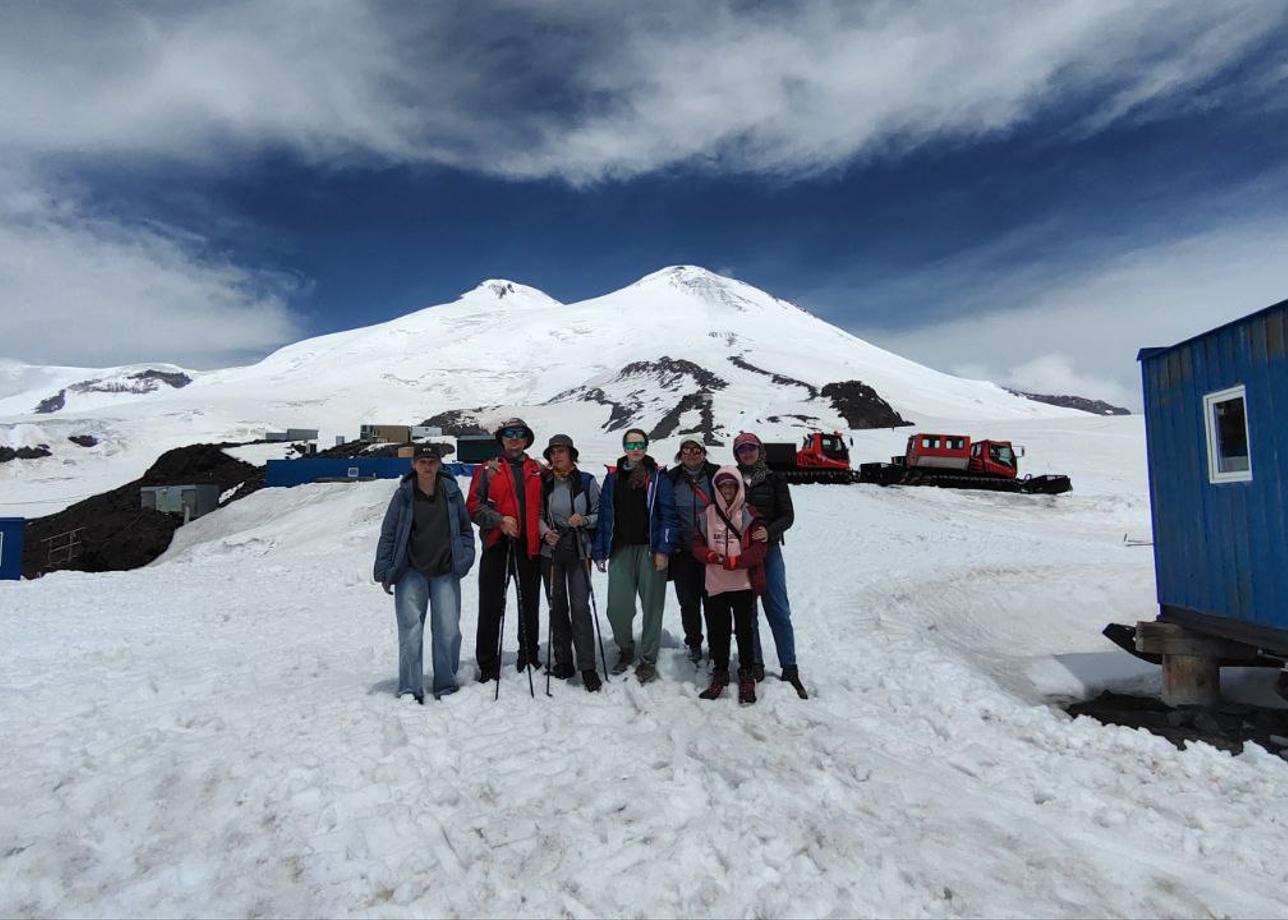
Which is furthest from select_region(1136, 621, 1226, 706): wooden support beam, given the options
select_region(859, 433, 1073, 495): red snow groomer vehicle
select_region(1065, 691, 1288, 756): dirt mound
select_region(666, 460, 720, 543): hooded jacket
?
select_region(859, 433, 1073, 495): red snow groomer vehicle

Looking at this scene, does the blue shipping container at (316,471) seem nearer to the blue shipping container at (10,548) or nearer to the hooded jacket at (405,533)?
the blue shipping container at (10,548)

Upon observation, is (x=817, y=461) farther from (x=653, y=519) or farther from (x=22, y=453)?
(x=22, y=453)

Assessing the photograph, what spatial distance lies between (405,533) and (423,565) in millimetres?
294

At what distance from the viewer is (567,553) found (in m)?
6.04

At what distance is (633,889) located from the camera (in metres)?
3.18

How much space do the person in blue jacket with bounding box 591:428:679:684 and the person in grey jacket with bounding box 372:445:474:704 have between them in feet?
4.08

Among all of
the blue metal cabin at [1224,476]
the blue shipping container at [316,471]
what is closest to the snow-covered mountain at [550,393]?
the blue shipping container at [316,471]

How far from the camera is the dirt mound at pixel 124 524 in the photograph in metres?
27.2

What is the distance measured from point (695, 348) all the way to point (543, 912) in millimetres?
132941

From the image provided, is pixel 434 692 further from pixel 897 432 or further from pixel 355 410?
pixel 355 410

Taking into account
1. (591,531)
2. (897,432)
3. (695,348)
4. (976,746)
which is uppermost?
(695,348)

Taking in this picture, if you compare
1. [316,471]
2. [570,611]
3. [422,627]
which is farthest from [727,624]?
[316,471]

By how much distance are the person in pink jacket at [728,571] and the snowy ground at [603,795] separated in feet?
1.09

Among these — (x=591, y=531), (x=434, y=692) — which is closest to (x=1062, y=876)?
(x=591, y=531)
